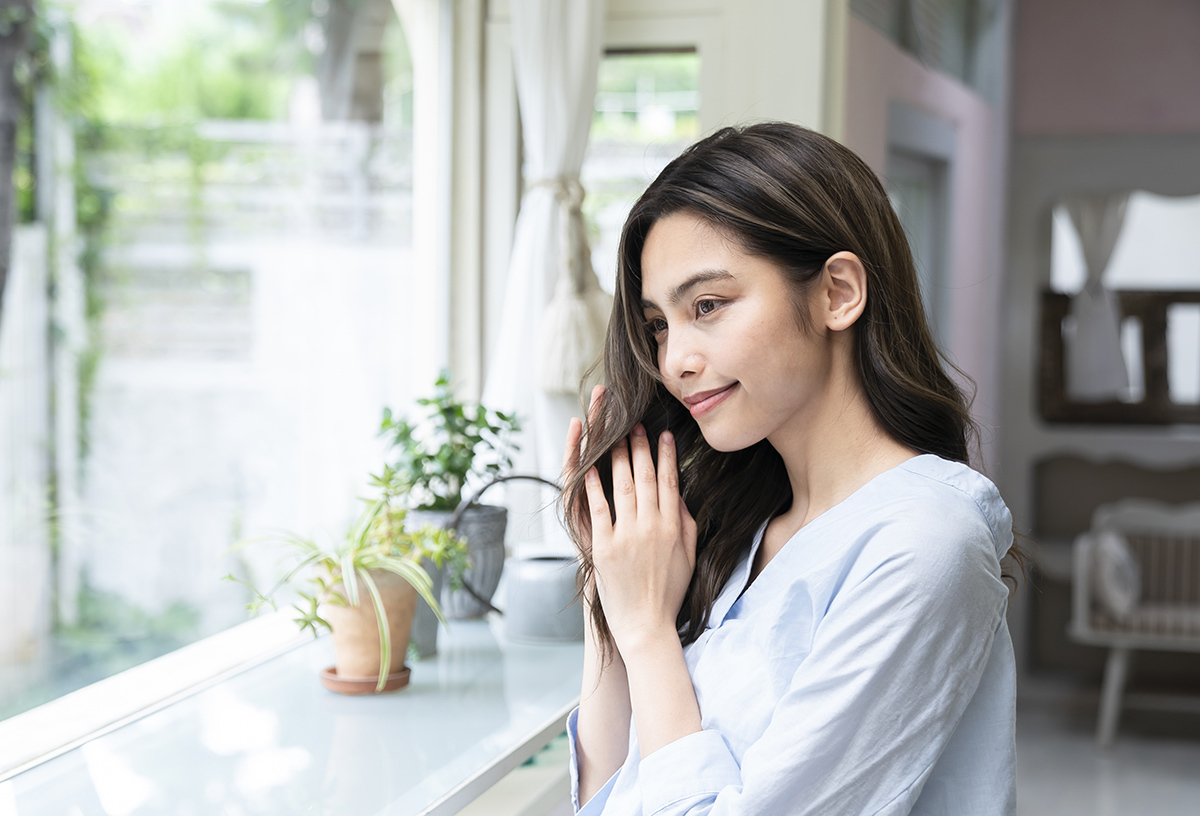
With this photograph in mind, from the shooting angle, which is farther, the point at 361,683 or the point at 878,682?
the point at 361,683

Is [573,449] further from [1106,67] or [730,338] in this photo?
[1106,67]

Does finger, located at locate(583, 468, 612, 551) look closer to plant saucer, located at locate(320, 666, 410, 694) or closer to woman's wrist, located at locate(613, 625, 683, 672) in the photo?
woman's wrist, located at locate(613, 625, 683, 672)

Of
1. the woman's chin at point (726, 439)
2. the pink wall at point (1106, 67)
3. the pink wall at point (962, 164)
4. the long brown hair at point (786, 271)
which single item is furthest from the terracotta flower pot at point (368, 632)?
the pink wall at point (1106, 67)

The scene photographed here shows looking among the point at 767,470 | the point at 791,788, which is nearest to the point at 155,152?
the point at 767,470

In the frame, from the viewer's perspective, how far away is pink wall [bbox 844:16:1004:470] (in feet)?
7.97

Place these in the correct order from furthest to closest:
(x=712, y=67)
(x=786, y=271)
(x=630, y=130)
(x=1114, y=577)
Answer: (x=1114, y=577) < (x=630, y=130) < (x=712, y=67) < (x=786, y=271)

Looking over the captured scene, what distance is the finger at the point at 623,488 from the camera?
103cm

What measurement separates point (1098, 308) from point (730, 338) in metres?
4.02

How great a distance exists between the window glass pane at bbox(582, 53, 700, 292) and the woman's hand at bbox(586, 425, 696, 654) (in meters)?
1.23

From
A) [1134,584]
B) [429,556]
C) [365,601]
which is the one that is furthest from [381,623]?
[1134,584]

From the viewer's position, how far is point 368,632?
1.43 m

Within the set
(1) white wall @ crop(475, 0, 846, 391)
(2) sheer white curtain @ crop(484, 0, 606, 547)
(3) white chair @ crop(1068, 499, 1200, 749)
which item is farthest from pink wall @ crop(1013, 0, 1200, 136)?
(2) sheer white curtain @ crop(484, 0, 606, 547)

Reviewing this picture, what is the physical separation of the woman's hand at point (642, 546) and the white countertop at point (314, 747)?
0.34 meters

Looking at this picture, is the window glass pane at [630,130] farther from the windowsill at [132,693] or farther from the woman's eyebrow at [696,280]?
the woman's eyebrow at [696,280]
